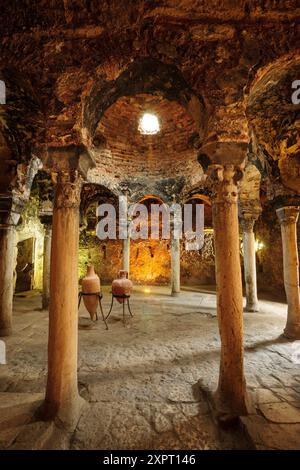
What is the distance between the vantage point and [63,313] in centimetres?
252

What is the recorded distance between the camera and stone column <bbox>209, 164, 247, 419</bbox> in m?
2.52

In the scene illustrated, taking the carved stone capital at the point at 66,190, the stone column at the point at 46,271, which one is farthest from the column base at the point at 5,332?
the carved stone capital at the point at 66,190

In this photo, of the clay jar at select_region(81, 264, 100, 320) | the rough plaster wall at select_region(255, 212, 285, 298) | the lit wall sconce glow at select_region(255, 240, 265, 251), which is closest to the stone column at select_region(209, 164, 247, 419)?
the clay jar at select_region(81, 264, 100, 320)

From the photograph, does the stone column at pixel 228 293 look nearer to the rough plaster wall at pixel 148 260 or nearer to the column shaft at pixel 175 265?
the column shaft at pixel 175 265

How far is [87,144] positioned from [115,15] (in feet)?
4.96

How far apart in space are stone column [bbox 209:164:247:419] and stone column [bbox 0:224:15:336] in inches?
171

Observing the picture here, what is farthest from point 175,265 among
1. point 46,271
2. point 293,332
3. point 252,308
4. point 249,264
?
point 293,332

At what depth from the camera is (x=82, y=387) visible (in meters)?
3.05

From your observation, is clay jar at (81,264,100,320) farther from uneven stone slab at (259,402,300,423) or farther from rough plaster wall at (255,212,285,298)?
rough plaster wall at (255,212,285,298)

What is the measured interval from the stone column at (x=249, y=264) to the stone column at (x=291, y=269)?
2011mm

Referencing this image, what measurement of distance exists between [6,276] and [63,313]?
3.25 metres

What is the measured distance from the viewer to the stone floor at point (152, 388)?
86.3 inches
